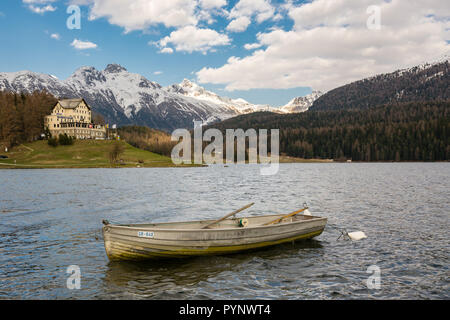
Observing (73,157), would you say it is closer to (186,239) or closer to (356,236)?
(186,239)

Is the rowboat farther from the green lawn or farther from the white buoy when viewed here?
the green lawn

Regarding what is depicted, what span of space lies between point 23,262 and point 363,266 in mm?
22541

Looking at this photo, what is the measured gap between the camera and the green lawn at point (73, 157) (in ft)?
522

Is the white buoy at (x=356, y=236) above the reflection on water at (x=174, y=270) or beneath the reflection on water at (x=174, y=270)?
above

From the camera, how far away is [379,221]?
36.5m

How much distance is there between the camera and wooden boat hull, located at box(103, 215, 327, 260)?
21.5m

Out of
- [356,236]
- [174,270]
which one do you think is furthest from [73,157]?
[356,236]

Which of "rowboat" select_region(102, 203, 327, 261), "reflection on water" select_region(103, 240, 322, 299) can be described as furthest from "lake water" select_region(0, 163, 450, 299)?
"rowboat" select_region(102, 203, 327, 261)

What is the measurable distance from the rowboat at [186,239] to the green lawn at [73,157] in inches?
5856

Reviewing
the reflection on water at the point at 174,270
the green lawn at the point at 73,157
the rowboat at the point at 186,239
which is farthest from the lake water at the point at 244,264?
the green lawn at the point at 73,157

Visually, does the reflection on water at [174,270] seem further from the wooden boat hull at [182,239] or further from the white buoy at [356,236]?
the white buoy at [356,236]

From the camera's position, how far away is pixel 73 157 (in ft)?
565
